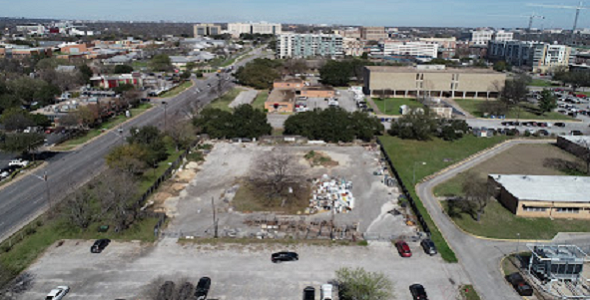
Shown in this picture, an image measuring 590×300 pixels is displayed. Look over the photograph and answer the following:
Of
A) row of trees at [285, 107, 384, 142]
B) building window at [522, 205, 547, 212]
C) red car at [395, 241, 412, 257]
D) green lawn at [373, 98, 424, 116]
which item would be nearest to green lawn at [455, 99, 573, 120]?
green lawn at [373, 98, 424, 116]

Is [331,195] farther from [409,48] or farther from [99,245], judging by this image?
[409,48]

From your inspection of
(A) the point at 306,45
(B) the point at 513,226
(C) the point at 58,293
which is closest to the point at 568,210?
(B) the point at 513,226

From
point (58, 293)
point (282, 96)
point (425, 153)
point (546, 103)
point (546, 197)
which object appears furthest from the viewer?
point (282, 96)

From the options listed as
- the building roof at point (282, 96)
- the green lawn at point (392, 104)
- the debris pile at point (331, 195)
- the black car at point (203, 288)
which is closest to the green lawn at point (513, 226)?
the debris pile at point (331, 195)

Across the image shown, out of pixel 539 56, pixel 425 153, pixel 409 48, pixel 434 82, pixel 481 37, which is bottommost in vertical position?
pixel 425 153

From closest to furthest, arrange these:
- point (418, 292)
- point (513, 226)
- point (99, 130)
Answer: point (418, 292) < point (513, 226) < point (99, 130)

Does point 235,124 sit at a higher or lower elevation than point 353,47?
lower
